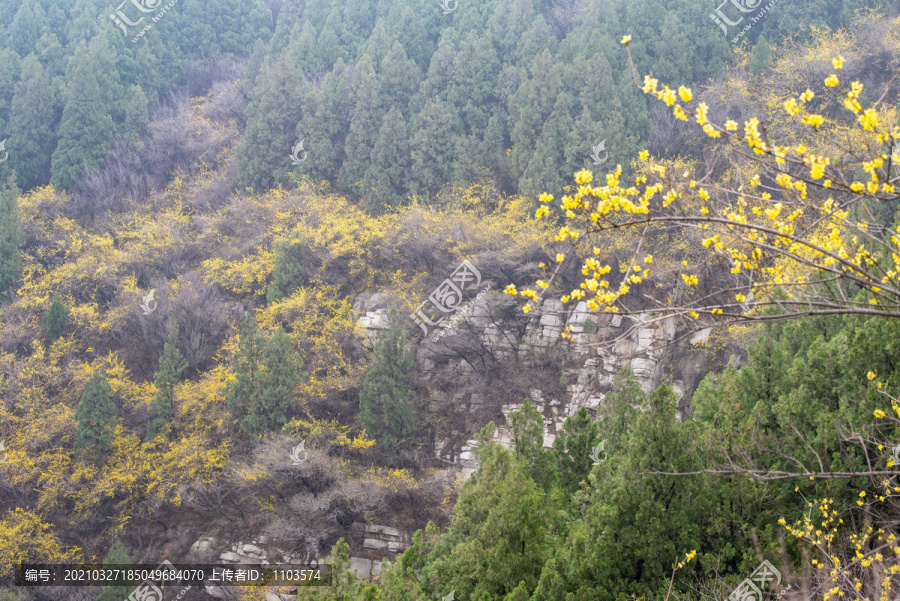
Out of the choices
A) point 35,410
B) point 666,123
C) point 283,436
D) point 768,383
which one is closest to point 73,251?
point 35,410

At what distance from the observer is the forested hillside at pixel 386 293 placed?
9688 mm

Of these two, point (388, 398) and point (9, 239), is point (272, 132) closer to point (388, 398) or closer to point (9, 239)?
point (9, 239)

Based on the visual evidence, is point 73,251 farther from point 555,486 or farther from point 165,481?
point 555,486

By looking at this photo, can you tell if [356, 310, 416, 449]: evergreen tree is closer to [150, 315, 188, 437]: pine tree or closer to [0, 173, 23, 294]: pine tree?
[150, 315, 188, 437]: pine tree

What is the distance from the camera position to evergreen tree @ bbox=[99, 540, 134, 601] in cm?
1552

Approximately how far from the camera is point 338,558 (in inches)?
355

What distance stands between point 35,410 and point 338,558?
1451cm

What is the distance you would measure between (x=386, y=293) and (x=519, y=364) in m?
5.13

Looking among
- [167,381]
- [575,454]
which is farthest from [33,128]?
[575,454]

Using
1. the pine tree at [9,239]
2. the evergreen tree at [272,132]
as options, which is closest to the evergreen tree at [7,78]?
the pine tree at [9,239]

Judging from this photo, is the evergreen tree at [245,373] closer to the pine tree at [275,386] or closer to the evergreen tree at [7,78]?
the pine tree at [275,386]

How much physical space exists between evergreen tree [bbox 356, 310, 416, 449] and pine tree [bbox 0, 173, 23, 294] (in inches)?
575

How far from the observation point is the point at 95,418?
707 inches
